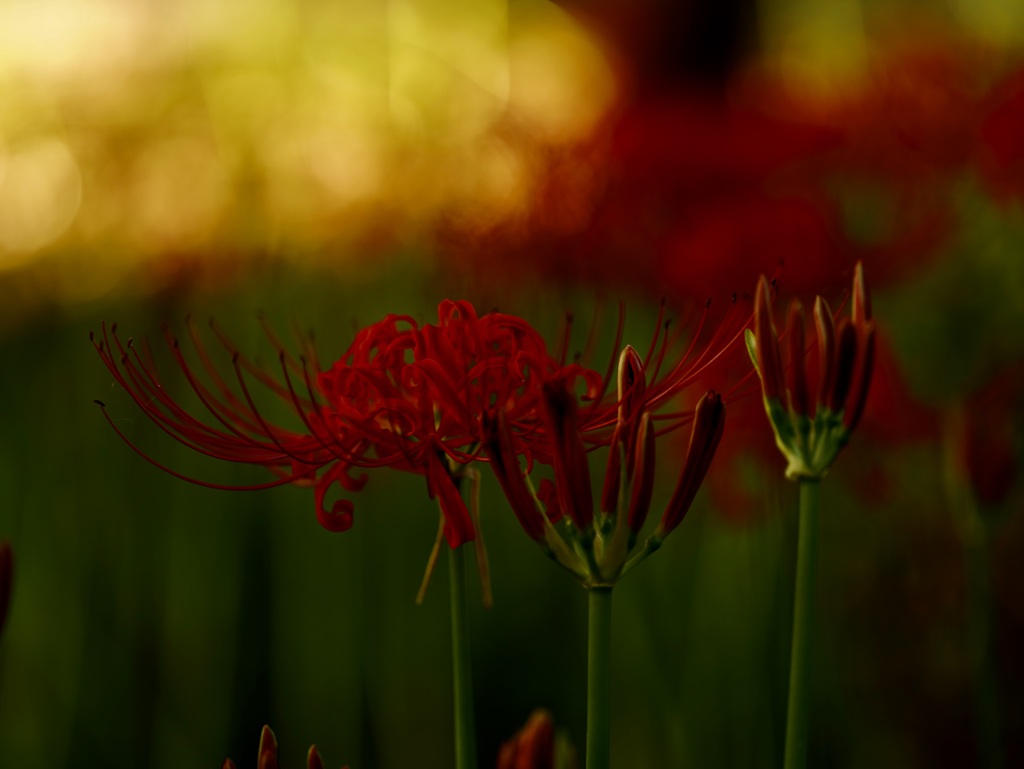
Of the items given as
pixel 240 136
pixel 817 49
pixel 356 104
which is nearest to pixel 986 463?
pixel 240 136

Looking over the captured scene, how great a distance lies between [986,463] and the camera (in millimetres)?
793

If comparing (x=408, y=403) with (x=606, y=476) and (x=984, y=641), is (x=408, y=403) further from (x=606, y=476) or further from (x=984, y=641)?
(x=984, y=641)

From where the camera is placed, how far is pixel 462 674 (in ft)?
1.72

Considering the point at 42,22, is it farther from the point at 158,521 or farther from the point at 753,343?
the point at 753,343

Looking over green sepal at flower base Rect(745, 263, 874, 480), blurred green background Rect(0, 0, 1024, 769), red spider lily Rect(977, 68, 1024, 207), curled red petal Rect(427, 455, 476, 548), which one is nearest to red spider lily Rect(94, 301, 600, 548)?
curled red petal Rect(427, 455, 476, 548)

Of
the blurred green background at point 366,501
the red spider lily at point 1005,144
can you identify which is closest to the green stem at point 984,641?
the blurred green background at point 366,501

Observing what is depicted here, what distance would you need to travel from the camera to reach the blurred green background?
1.35m

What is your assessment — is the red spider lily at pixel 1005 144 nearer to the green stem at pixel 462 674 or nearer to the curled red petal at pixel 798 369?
the curled red petal at pixel 798 369

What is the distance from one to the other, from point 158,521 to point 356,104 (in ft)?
3.70

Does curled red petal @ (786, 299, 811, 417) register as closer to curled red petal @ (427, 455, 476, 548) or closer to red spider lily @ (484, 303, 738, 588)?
red spider lily @ (484, 303, 738, 588)

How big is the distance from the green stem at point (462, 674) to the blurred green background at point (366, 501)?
583 millimetres

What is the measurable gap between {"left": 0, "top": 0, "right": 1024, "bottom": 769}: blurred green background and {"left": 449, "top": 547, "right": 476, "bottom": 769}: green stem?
583mm

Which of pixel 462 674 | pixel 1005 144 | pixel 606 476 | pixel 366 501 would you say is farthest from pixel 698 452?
pixel 366 501

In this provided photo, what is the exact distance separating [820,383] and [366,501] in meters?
1.12
